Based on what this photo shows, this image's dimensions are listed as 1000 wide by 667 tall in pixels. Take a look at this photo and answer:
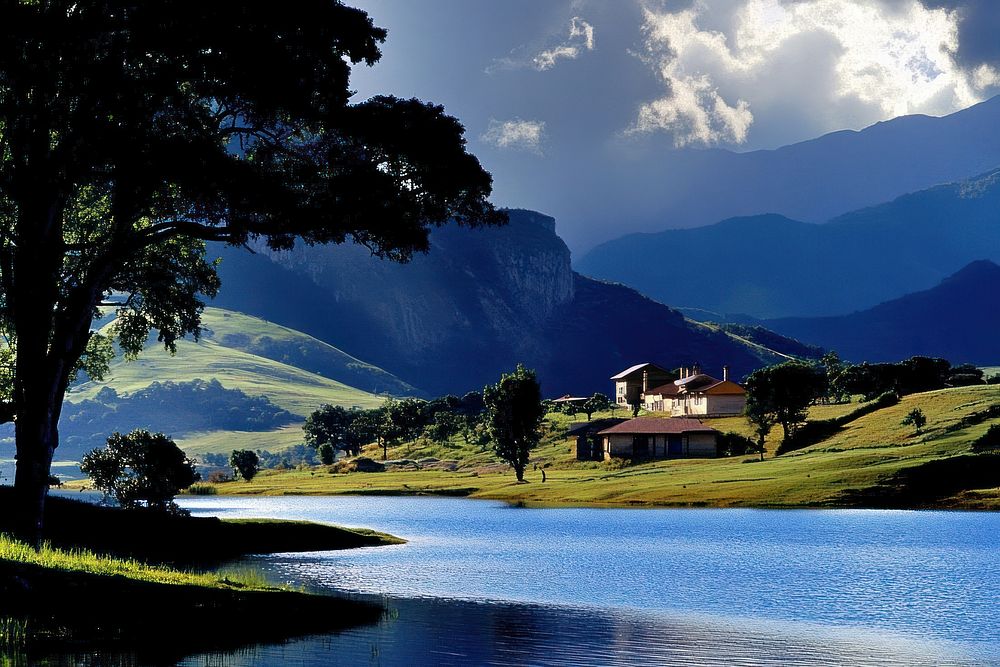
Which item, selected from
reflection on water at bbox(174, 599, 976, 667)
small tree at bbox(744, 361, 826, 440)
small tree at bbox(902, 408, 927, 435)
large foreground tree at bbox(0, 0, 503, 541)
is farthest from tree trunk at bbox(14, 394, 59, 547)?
small tree at bbox(744, 361, 826, 440)

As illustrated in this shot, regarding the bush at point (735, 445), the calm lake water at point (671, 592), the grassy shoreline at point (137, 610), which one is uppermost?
the bush at point (735, 445)

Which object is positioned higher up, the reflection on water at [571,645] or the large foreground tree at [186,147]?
the large foreground tree at [186,147]

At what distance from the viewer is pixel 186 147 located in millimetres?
31891

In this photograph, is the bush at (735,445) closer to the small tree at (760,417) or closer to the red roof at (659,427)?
the red roof at (659,427)

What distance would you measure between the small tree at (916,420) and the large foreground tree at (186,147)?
11389cm

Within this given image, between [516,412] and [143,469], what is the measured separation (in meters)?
79.5

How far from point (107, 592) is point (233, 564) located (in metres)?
25.0

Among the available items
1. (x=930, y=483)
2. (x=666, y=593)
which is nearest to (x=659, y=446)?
(x=930, y=483)

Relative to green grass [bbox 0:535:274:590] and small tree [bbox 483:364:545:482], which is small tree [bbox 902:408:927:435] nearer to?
small tree [bbox 483:364:545:482]

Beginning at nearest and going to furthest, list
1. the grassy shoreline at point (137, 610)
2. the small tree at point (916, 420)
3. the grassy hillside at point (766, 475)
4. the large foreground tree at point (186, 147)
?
the grassy shoreline at point (137, 610) < the large foreground tree at point (186, 147) < the grassy hillside at point (766, 475) < the small tree at point (916, 420)

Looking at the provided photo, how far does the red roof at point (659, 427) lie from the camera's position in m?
173

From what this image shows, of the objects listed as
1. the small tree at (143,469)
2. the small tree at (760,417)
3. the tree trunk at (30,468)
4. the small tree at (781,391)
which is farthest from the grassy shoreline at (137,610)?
the small tree at (781,391)

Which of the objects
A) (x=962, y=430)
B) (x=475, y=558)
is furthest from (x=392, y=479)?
(x=475, y=558)

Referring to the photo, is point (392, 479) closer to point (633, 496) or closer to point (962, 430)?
point (633, 496)
